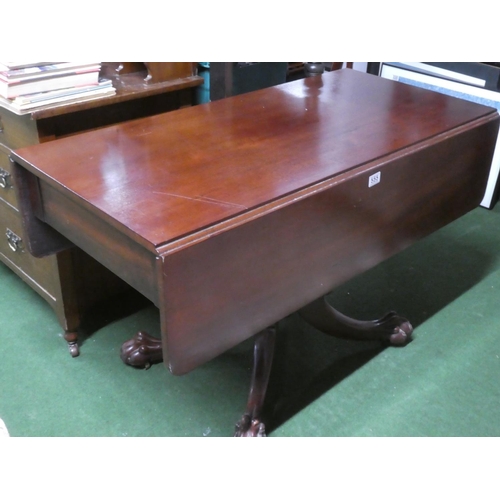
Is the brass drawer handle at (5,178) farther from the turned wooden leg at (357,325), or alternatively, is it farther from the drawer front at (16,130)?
the turned wooden leg at (357,325)

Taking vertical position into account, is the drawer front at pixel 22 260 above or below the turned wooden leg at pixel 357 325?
above

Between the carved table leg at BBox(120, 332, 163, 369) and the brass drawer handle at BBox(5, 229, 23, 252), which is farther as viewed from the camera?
the brass drawer handle at BBox(5, 229, 23, 252)

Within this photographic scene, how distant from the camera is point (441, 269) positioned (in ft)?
7.15

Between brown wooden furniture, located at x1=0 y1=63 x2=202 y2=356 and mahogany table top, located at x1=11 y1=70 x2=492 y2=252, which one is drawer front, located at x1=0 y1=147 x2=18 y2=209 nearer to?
brown wooden furniture, located at x1=0 y1=63 x2=202 y2=356

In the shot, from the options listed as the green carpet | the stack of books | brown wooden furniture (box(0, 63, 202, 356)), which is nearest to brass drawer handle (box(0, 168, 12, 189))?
brown wooden furniture (box(0, 63, 202, 356))

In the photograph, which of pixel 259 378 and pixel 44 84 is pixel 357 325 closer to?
pixel 259 378

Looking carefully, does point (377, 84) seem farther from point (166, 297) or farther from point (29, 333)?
point (29, 333)

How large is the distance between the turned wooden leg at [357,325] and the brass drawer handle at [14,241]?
83 centimetres

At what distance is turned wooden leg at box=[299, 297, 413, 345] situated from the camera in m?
1.66

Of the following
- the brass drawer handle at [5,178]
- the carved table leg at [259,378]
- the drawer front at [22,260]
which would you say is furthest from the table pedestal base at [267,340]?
the brass drawer handle at [5,178]

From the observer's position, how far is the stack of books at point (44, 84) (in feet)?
4.63

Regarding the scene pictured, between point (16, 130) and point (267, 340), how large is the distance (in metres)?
0.81

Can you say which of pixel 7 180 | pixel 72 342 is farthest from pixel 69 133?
pixel 72 342

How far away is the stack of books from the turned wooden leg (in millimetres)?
797
